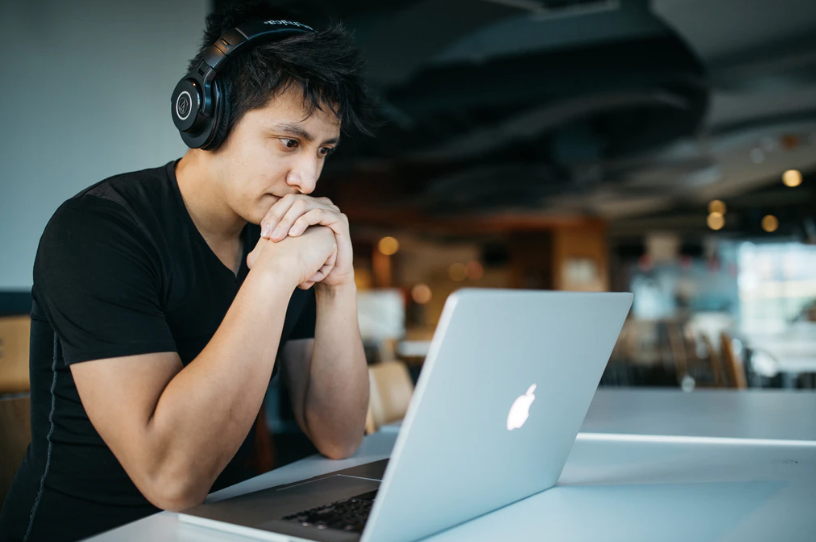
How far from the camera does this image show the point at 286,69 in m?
1.11

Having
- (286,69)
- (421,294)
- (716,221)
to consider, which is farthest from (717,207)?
(286,69)

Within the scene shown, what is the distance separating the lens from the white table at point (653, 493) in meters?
0.77

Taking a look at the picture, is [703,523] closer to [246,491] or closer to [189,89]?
[246,491]

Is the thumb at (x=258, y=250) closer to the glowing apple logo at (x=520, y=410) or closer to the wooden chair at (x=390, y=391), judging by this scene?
the glowing apple logo at (x=520, y=410)

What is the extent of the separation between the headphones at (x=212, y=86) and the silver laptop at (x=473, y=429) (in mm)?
605

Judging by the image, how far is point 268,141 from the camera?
110 centimetres

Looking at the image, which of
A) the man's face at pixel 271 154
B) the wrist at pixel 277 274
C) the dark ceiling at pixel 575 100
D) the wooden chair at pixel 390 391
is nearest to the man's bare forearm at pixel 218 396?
the wrist at pixel 277 274

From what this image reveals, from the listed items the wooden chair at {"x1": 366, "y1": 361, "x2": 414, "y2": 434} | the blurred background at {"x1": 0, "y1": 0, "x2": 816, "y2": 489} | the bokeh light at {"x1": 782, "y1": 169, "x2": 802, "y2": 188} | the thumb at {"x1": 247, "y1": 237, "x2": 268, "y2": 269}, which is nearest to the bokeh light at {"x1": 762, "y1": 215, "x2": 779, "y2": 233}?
the blurred background at {"x1": 0, "y1": 0, "x2": 816, "y2": 489}

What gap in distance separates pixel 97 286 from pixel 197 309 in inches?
9.3

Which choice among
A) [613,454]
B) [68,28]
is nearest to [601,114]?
[68,28]

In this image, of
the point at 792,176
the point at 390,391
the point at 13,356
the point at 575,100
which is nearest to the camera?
the point at 13,356

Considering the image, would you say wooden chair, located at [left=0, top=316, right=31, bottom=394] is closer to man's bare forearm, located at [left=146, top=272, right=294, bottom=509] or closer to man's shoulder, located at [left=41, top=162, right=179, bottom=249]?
man's shoulder, located at [left=41, top=162, right=179, bottom=249]

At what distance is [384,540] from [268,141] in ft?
2.25

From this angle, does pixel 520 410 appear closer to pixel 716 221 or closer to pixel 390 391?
pixel 390 391
